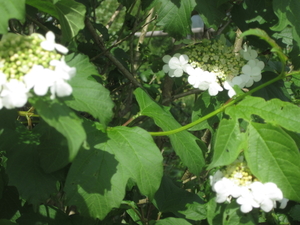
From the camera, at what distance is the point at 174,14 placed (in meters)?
1.62

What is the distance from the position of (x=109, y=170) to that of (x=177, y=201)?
614mm

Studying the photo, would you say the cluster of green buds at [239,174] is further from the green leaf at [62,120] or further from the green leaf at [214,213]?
the green leaf at [62,120]

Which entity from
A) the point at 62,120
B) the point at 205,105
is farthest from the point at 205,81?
the point at 62,120

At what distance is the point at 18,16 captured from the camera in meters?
1.02

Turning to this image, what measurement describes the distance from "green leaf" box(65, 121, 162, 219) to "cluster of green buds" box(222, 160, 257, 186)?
9.1 inches

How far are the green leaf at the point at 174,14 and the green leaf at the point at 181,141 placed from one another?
1.11 ft

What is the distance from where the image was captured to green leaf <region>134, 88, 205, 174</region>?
1.42 meters

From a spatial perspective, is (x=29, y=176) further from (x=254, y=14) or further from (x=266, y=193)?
(x=254, y=14)

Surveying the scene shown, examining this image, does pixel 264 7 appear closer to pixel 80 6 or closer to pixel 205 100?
pixel 205 100

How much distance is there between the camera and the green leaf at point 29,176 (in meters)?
1.25

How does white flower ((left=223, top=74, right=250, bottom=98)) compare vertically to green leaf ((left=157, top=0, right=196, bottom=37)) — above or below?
below

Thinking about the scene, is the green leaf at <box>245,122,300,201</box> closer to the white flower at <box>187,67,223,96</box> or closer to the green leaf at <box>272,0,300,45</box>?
the white flower at <box>187,67,223,96</box>

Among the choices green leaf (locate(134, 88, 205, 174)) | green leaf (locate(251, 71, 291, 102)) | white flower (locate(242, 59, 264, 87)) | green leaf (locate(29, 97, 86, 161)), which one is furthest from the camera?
green leaf (locate(251, 71, 291, 102))

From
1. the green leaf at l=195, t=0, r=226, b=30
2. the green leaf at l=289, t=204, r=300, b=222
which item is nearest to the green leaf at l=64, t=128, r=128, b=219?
the green leaf at l=195, t=0, r=226, b=30
